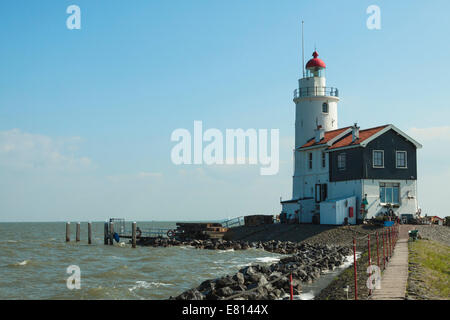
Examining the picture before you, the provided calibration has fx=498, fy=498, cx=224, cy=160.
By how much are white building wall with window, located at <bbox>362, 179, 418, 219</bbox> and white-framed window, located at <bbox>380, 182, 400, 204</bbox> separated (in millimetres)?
108

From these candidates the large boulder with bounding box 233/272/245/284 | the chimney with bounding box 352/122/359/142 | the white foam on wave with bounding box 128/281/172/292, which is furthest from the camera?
the chimney with bounding box 352/122/359/142

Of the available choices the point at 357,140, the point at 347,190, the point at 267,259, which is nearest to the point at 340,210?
the point at 347,190

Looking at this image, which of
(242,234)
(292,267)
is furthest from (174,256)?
(292,267)

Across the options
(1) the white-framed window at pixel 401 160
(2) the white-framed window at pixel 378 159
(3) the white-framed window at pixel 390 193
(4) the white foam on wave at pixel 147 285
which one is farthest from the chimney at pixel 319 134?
(4) the white foam on wave at pixel 147 285

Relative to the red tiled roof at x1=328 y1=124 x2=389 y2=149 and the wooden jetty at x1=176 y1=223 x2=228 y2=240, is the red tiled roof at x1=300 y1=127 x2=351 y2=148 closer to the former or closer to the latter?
the red tiled roof at x1=328 y1=124 x2=389 y2=149

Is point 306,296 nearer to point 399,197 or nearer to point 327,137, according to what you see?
point 399,197

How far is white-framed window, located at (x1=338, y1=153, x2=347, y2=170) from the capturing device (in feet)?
129

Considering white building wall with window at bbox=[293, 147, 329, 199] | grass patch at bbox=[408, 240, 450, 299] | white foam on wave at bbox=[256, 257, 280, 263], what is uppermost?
white building wall with window at bbox=[293, 147, 329, 199]

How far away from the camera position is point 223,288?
16.7m

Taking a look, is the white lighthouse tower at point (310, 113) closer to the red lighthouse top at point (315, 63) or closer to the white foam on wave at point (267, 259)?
the red lighthouse top at point (315, 63)

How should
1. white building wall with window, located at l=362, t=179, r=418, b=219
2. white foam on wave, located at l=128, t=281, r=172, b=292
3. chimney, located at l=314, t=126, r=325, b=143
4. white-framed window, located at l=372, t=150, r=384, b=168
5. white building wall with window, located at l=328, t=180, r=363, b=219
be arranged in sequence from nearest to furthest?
white foam on wave, located at l=128, t=281, r=172, b=292, white building wall with window, located at l=362, t=179, r=418, b=219, white building wall with window, located at l=328, t=180, r=363, b=219, white-framed window, located at l=372, t=150, r=384, b=168, chimney, located at l=314, t=126, r=325, b=143

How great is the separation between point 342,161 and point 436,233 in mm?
9748

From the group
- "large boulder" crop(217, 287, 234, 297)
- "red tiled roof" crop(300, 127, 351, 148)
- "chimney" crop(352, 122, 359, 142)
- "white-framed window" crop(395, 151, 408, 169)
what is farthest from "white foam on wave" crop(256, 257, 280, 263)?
"red tiled roof" crop(300, 127, 351, 148)

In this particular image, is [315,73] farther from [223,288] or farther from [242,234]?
[223,288]
